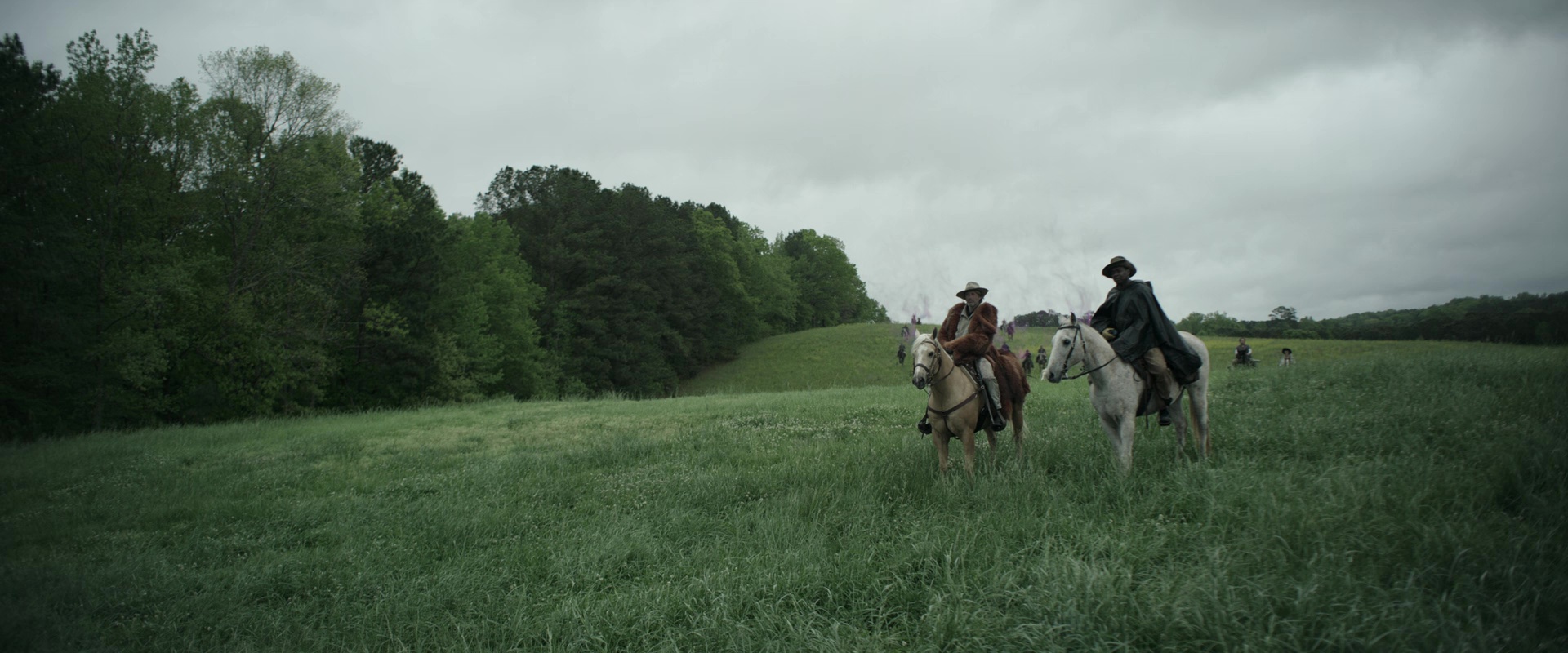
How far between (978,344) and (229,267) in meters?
29.4

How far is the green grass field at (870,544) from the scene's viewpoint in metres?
3.50

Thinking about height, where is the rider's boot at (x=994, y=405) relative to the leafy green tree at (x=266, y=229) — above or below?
below

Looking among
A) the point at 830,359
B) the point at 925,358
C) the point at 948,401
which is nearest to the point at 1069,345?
the point at 948,401

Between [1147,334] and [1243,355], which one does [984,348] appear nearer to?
[1147,334]

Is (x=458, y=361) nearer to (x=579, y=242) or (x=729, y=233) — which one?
(x=579, y=242)

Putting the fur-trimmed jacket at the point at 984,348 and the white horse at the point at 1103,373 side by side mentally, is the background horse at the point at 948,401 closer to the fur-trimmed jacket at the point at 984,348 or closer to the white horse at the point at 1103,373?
the fur-trimmed jacket at the point at 984,348

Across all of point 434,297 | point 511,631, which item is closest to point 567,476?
point 511,631

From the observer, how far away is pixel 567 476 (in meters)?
9.73

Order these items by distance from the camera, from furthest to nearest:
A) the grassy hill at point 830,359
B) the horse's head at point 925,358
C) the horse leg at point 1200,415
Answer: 1. the grassy hill at point 830,359
2. the horse leg at point 1200,415
3. the horse's head at point 925,358

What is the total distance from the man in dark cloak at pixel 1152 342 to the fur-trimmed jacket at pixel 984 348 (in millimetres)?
1429

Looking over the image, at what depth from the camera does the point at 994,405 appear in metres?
8.39

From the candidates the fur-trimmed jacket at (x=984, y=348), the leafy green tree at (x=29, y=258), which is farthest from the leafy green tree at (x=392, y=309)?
the fur-trimmed jacket at (x=984, y=348)

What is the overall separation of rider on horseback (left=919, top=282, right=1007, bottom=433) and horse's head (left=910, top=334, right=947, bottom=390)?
35cm

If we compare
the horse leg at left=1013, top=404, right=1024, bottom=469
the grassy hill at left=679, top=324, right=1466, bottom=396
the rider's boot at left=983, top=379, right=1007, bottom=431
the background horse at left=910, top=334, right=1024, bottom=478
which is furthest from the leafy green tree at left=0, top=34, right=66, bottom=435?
the grassy hill at left=679, top=324, right=1466, bottom=396
